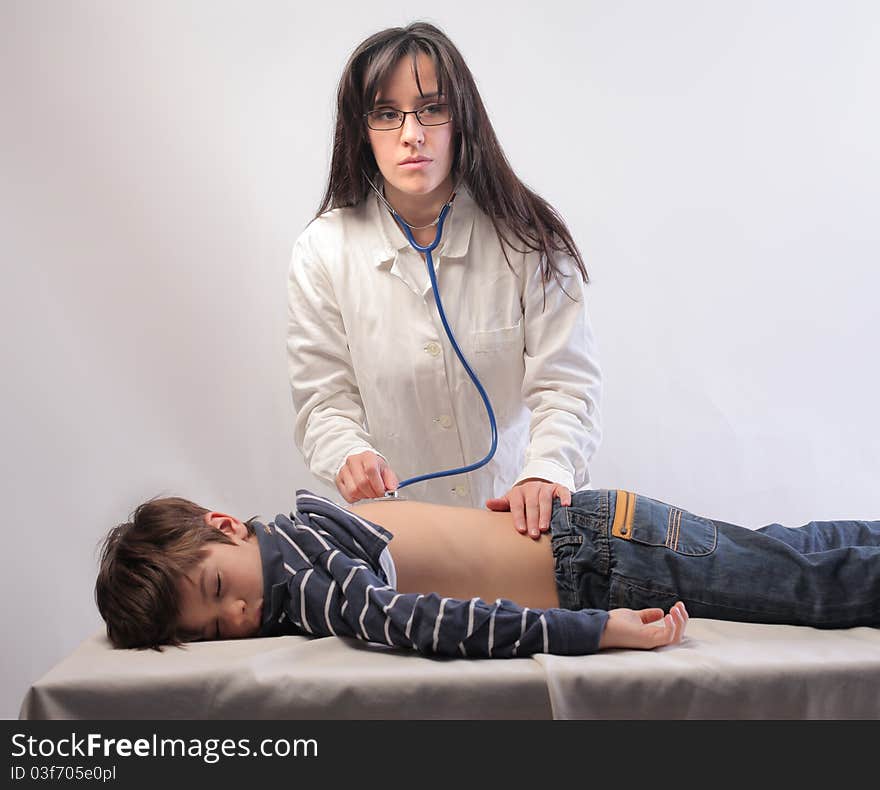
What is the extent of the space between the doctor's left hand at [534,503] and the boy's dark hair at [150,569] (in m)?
0.46

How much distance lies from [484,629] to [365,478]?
481 mm

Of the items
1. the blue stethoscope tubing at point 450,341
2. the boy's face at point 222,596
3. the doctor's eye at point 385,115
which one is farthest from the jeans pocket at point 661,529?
the doctor's eye at point 385,115

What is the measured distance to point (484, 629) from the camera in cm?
144

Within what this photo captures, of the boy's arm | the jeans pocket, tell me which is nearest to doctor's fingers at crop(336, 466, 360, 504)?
the boy's arm

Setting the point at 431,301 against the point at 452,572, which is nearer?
the point at 452,572

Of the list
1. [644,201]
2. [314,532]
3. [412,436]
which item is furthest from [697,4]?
[314,532]

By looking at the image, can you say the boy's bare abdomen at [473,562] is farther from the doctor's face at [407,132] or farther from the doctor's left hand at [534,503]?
Answer: the doctor's face at [407,132]

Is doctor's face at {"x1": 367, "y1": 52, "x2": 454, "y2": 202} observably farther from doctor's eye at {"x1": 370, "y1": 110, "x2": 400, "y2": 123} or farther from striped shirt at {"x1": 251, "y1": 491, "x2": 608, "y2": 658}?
striped shirt at {"x1": 251, "y1": 491, "x2": 608, "y2": 658}

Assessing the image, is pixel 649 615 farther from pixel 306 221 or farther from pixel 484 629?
pixel 306 221

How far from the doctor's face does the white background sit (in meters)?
1.06

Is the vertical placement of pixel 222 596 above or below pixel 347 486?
below

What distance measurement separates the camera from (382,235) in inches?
81.6

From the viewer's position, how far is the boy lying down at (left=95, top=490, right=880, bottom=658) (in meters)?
1.55

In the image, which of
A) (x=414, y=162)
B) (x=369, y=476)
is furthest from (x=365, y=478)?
(x=414, y=162)
